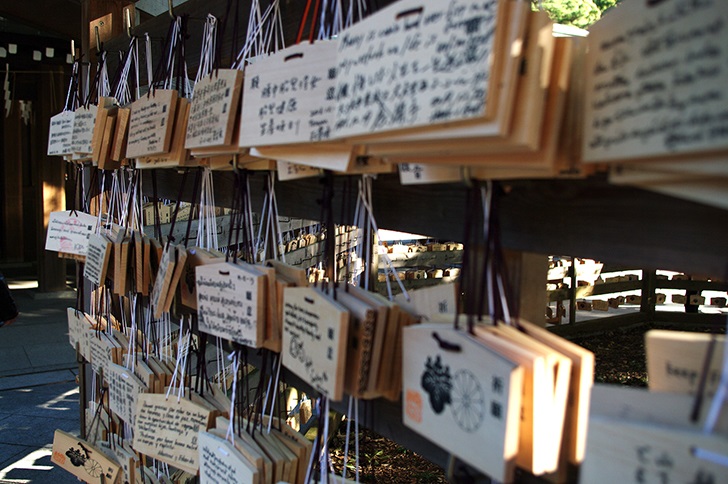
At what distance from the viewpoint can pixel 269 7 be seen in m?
1.30

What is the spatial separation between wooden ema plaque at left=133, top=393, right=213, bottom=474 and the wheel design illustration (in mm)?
842

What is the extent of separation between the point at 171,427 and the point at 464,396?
3.21 ft

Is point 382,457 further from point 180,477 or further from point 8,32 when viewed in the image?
point 8,32

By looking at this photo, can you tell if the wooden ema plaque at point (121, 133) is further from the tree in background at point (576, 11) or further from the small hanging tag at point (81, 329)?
the tree in background at point (576, 11)

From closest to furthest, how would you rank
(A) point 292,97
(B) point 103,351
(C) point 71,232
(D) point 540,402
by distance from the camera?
1. (D) point 540,402
2. (A) point 292,97
3. (B) point 103,351
4. (C) point 71,232

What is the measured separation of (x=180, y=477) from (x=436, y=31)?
1783 millimetres

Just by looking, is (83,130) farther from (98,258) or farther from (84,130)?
(98,258)

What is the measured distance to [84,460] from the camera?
209cm

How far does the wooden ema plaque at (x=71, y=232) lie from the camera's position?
2299mm

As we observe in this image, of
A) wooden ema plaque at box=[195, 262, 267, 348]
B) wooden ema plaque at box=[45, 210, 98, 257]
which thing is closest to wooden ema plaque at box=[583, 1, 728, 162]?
wooden ema plaque at box=[195, 262, 267, 348]

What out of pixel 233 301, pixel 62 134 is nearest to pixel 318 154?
pixel 233 301

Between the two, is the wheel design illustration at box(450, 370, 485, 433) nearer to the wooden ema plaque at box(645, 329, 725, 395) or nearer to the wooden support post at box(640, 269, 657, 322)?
the wooden ema plaque at box(645, 329, 725, 395)

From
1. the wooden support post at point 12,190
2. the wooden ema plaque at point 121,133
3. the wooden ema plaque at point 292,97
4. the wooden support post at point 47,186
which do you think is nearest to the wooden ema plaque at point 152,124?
the wooden ema plaque at point 121,133

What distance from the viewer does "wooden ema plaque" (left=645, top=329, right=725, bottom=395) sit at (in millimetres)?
607
